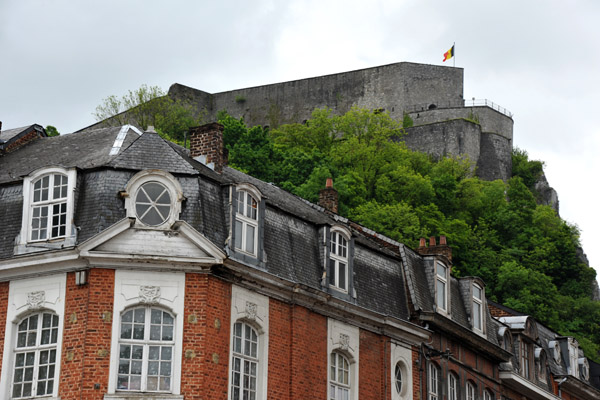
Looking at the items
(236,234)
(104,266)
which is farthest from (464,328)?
(104,266)

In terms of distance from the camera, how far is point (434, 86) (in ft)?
271

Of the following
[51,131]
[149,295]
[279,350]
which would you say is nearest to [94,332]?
[149,295]

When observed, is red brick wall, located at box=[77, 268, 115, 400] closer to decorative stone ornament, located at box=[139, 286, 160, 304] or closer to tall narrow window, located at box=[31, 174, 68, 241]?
decorative stone ornament, located at box=[139, 286, 160, 304]

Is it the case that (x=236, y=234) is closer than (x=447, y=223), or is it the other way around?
(x=236, y=234)

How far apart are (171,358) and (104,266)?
6.71 feet

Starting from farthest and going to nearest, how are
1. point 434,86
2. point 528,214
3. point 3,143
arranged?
point 434,86, point 528,214, point 3,143

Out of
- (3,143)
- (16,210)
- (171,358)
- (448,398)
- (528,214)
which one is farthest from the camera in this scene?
(528,214)

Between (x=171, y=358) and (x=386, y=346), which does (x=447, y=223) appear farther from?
(x=171, y=358)

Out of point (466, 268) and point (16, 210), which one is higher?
point (466, 268)

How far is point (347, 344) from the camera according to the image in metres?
24.8

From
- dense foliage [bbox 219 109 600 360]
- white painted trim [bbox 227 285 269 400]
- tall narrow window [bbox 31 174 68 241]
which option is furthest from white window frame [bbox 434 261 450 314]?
dense foliage [bbox 219 109 600 360]

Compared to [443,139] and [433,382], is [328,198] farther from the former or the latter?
[443,139]

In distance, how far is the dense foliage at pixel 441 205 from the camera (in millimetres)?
53750

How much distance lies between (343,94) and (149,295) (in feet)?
210
